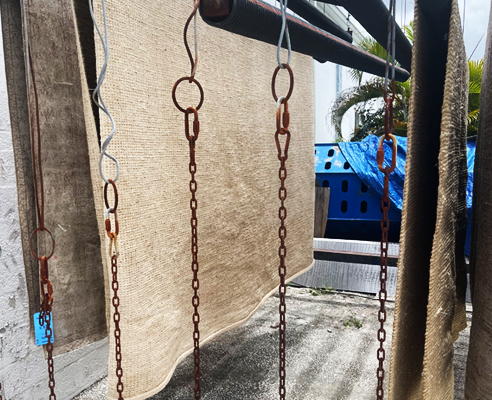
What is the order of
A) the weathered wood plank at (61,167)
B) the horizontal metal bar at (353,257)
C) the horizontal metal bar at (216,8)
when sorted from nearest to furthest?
the horizontal metal bar at (216,8) → the weathered wood plank at (61,167) → the horizontal metal bar at (353,257)

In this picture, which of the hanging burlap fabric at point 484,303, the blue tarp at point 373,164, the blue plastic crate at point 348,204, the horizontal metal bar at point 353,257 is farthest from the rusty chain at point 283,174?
the blue plastic crate at point 348,204

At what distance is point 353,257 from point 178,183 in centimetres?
139

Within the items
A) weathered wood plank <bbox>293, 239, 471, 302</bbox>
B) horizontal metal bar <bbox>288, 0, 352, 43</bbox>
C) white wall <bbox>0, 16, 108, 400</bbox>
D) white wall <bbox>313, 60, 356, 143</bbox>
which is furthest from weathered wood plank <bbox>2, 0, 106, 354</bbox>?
white wall <bbox>313, 60, 356, 143</bbox>

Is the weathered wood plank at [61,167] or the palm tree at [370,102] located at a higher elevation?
the palm tree at [370,102]

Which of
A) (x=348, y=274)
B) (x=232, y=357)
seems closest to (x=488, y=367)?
(x=232, y=357)

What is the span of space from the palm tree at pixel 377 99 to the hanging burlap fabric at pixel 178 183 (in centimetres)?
460

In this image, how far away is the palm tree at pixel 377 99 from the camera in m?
5.62

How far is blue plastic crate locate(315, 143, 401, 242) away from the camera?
3881 millimetres

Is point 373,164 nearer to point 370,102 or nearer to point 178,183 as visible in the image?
point 178,183

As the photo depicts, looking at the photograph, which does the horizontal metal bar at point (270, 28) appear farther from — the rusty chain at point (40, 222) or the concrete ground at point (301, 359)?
the concrete ground at point (301, 359)

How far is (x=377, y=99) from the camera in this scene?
6.92 m

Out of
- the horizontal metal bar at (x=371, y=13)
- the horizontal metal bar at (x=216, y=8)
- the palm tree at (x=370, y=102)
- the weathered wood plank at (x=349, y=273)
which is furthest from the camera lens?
the palm tree at (x=370, y=102)

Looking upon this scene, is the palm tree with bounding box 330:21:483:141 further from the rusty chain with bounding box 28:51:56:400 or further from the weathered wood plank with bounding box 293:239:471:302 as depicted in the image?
the rusty chain with bounding box 28:51:56:400

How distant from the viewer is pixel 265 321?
105 inches
